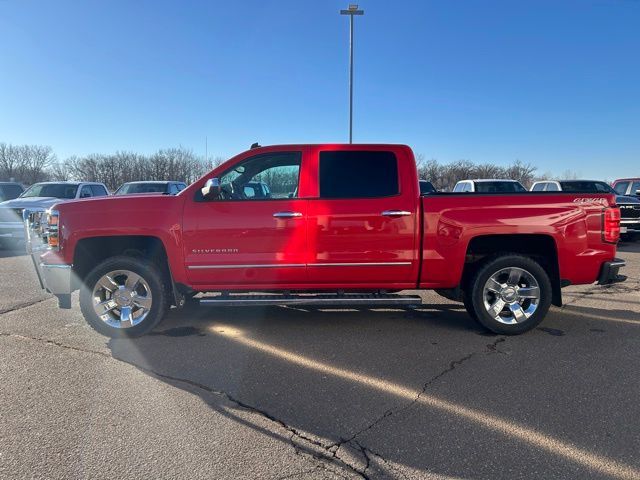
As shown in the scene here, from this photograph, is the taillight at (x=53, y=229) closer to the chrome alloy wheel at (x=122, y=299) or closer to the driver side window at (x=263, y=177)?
the chrome alloy wheel at (x=122, y=299)

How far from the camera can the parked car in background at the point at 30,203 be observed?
1084 cm

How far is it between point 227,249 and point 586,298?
214 inches

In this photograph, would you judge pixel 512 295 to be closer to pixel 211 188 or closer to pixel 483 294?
pixel 483 294

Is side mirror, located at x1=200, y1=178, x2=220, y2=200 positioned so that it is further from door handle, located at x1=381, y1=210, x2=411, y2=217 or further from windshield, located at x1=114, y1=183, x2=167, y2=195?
windshield, located at x1=114, y1=183, x2=167, y2=195

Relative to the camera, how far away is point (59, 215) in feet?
14.7

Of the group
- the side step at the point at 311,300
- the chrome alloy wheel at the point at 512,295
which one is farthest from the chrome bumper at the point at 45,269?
the chrome alloy wheel at the point at 512,295

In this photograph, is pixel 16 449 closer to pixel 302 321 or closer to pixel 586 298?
pixel 302 321

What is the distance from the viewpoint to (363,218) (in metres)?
4.37

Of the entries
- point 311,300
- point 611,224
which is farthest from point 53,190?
point 611,224

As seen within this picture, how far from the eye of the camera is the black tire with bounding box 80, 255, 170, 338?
448cm

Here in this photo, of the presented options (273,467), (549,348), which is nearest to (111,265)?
(273,467)

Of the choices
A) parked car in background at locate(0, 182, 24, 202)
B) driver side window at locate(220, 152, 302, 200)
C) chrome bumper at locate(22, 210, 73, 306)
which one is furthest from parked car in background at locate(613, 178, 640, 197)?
parked car in background at locate(0, 182, 24, 202)

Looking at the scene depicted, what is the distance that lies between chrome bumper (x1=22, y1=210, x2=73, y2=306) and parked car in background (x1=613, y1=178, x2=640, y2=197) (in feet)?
60.1

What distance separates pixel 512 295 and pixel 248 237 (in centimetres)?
297
